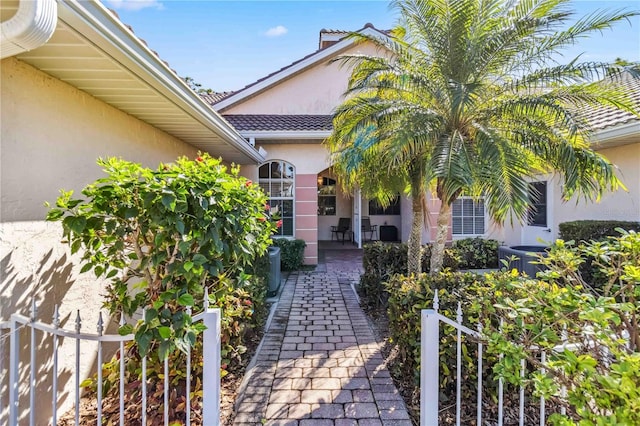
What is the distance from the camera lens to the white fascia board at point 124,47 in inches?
80.5

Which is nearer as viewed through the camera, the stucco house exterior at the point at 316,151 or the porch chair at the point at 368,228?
the stucco house exterior at the point at 316,151

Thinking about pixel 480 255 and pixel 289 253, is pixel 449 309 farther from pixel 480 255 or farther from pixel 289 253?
pixel 480 255

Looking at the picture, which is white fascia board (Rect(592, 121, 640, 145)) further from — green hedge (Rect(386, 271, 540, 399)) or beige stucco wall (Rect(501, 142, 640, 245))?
green hedge (Rect(386, 271, 540, 399))

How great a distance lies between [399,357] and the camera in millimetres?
3943

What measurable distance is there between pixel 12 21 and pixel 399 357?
464 cm

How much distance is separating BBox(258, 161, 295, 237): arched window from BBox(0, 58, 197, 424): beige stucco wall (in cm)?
644

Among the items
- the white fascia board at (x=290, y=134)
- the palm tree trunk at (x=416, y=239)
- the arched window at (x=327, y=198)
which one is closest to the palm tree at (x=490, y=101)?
the palm tree trunk at (x=416, y=239)

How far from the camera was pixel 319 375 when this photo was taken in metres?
3.74

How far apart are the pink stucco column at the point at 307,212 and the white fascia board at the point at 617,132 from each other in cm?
706

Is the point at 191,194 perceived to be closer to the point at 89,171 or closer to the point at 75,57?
the point at 75,57

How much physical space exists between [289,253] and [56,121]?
7126mm

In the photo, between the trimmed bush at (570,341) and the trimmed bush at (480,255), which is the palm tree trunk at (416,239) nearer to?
the trimmed bush at (570,341)

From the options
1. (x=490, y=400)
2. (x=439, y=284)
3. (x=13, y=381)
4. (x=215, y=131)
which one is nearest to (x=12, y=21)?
(x=13, y=381)

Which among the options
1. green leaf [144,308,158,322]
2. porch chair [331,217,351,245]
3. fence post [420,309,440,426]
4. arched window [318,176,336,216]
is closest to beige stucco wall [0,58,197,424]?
green leaf [144,308,158,322]
